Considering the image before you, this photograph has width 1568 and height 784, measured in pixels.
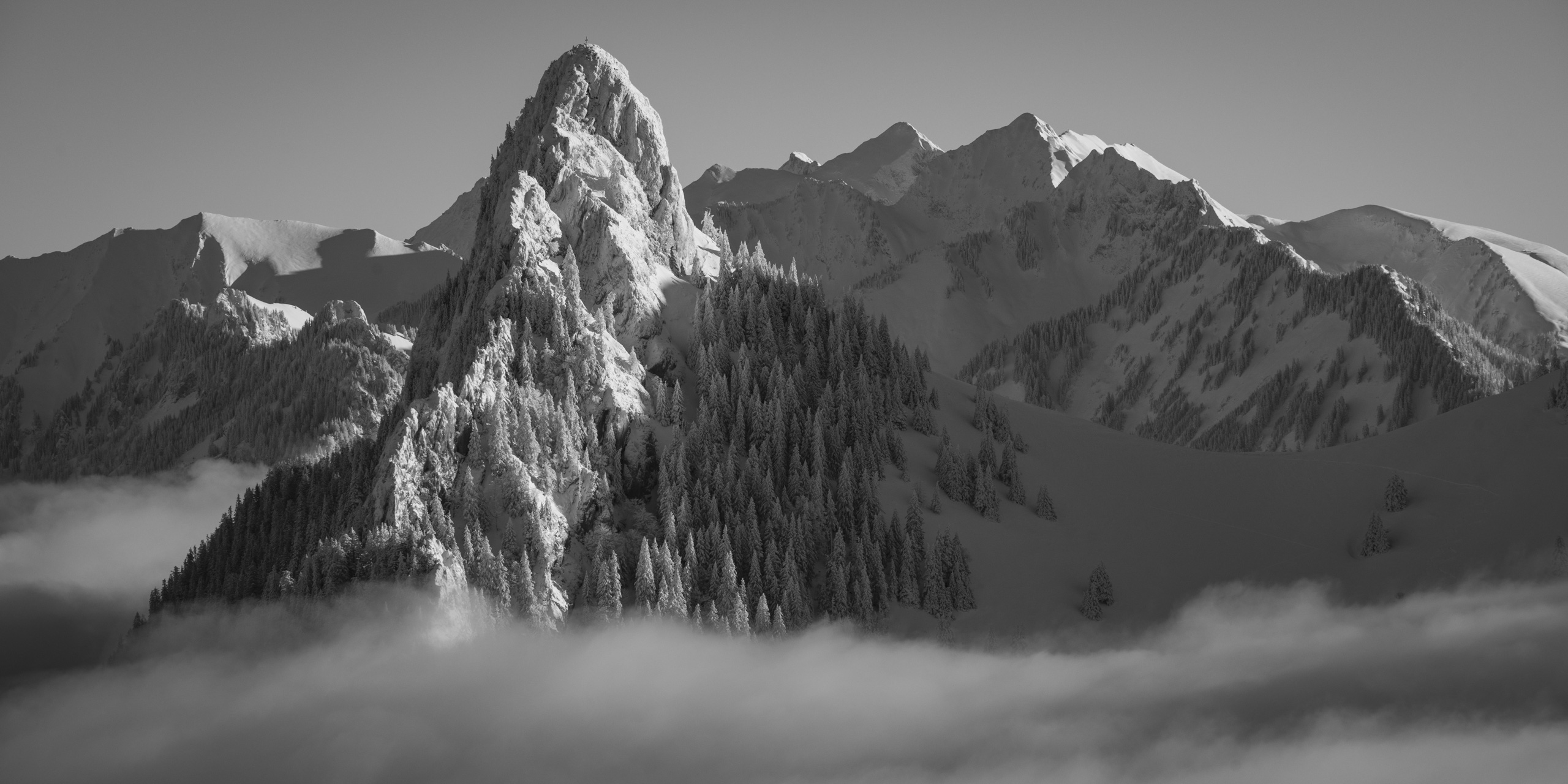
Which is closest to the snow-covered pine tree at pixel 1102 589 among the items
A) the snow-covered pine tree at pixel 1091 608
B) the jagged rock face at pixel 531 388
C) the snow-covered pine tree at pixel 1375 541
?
the snow-covered pine tree at pixel 1091 608

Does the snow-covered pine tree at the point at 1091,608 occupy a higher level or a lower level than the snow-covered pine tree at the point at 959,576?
lower

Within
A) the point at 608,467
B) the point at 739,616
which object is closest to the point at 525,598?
the point at 739,616

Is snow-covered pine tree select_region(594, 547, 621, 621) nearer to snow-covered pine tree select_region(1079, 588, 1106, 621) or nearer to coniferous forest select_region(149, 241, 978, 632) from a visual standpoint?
coniferous forest select_region(149, 241, 978, 632)

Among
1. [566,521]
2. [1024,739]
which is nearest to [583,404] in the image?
[566,521]

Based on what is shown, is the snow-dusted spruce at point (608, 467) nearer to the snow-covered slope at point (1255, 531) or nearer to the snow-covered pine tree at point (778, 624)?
the snow-covered pine tree at point (778, 624)

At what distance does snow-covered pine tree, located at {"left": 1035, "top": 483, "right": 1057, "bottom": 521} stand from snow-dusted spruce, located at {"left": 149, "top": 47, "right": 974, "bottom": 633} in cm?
1843

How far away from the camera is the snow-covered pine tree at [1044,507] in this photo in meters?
187

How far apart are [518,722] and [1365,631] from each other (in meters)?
90.1

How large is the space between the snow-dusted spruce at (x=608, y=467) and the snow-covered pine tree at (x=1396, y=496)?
5805cm

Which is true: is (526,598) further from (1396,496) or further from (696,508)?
(1396,496)

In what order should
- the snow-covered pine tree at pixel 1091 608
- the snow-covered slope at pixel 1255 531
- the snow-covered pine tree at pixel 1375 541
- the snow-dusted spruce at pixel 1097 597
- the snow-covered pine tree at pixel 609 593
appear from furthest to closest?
the snow-covered pine tree at pixel 1375 541
the snow-covered slope at pixel 1255 531
the snow-dusted spruce at pixel 1097 597
the snow-covered pine tree at pixel 1091 608
the snow-covered pine tree at pixel 609 593

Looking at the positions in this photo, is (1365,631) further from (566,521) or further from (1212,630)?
(566,521)

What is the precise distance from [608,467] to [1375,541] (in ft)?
299

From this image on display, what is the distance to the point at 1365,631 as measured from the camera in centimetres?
16600
